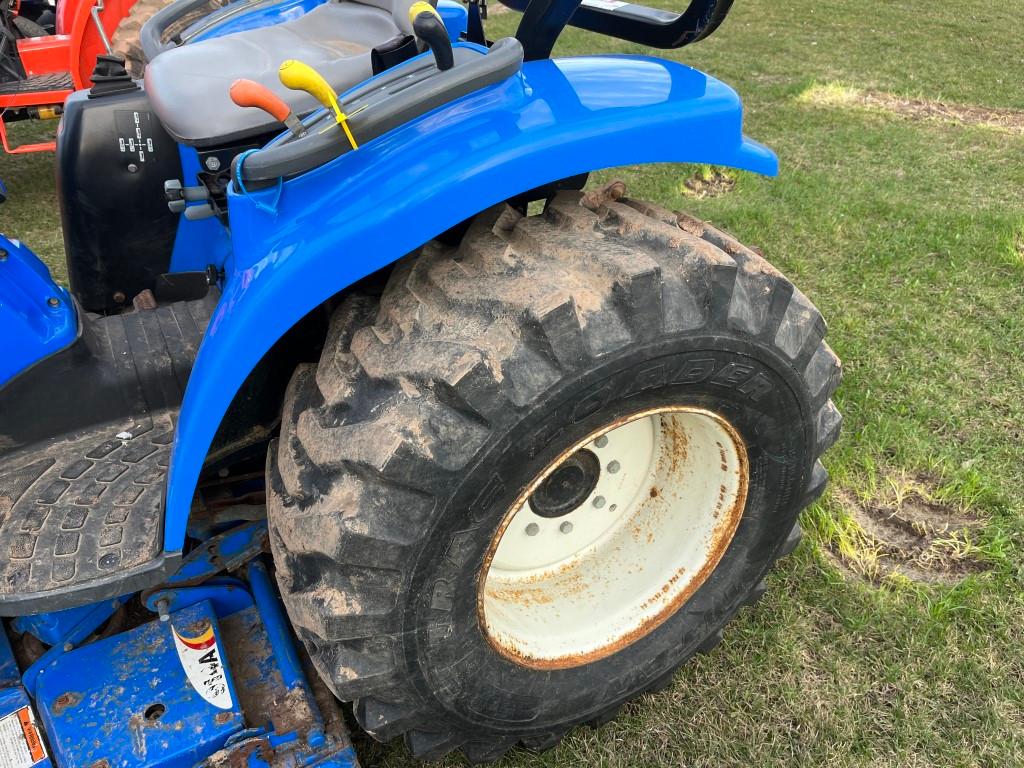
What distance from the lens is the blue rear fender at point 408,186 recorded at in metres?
1.11

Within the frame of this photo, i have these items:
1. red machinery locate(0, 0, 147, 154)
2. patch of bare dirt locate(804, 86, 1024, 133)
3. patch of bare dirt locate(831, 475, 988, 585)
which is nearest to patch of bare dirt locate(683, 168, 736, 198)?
patch of bare dirt locate(804, 86, 1024, 133)

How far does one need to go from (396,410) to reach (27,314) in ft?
3.39

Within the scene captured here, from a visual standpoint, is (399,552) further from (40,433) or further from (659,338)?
(40,433)

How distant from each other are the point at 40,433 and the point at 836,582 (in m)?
1.88

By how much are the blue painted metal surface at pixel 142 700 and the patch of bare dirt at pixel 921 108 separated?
16.3ft

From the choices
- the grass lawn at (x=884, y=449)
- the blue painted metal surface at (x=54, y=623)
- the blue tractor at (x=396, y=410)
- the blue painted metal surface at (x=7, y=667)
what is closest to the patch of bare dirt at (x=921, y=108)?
the grass lawn at (x=884, y=449)

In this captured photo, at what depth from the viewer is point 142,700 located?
5.05ft

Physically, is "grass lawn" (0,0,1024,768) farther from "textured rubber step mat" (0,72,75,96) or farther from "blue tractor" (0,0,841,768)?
"textured rubber step mat" (0,72,75,96)

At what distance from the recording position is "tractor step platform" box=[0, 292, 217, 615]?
→ 1393 mm

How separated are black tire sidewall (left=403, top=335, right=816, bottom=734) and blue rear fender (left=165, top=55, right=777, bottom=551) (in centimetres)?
30

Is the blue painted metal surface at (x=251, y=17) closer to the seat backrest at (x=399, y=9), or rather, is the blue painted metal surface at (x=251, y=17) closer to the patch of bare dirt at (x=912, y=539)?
the seat backrest at (x=399, y=9)

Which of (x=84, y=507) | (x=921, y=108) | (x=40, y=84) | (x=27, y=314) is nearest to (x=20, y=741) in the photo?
(x=84, y=507)

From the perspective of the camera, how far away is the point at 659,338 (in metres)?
1.22

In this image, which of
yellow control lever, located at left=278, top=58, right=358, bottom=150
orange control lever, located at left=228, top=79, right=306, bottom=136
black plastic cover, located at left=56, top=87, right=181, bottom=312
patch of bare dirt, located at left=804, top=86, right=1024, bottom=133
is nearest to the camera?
yellow control lever, located at left=278, top=58, right=358, bottom=150
